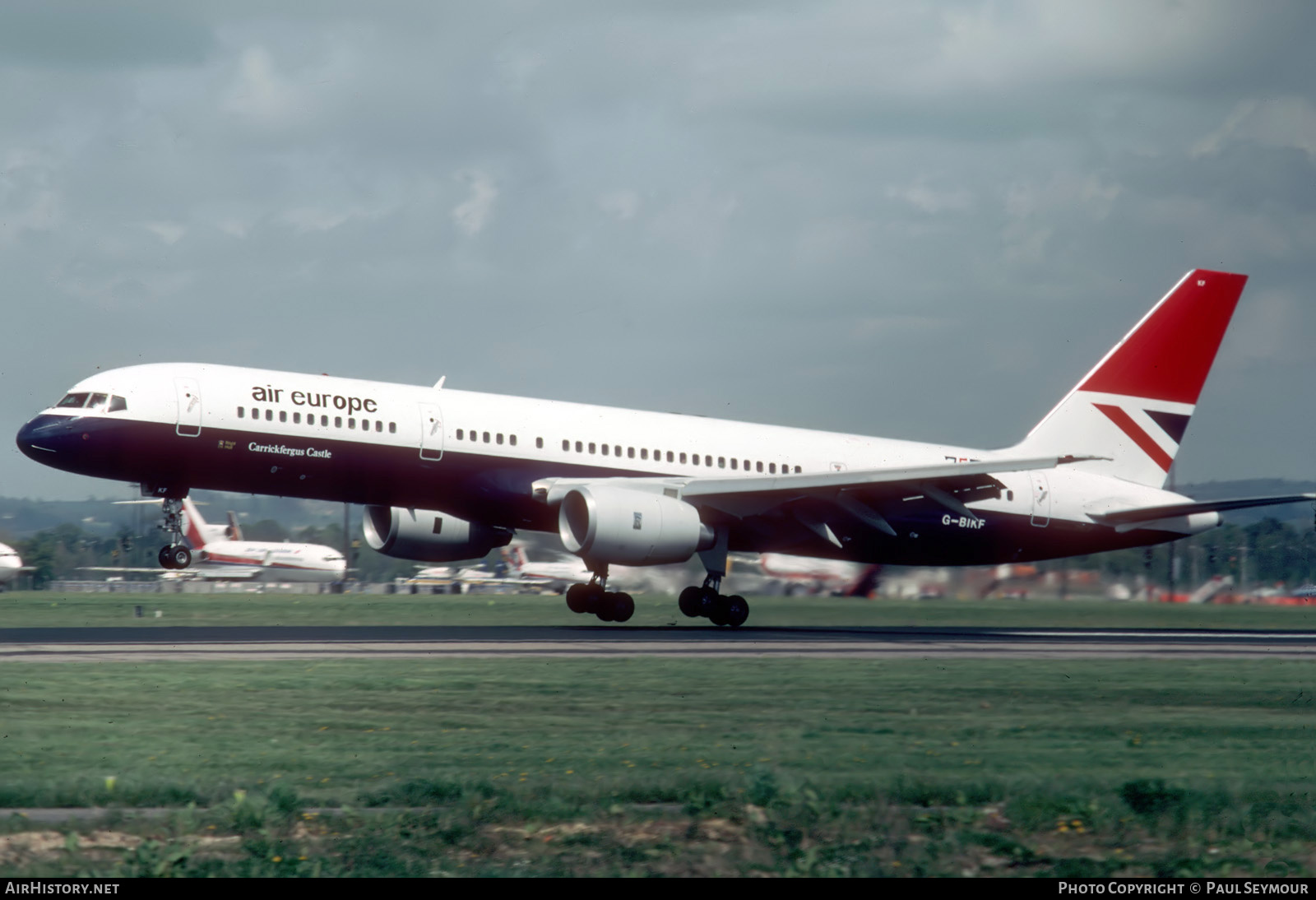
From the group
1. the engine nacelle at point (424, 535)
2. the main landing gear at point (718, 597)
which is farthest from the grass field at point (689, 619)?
the engine nacelle at point (424, 535)

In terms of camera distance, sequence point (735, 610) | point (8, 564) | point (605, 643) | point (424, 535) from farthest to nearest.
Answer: point (8, 564), point (424, 535), point (735, 610), point (605, 643)

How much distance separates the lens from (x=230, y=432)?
28859 mm

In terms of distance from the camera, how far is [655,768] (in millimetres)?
11609

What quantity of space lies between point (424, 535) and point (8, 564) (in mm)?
36137

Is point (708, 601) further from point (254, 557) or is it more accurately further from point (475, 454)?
point (254, 557)

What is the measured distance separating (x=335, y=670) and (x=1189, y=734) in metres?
11.7

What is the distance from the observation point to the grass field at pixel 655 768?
28.1 feet

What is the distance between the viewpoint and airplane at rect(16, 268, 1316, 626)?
29.0 meters

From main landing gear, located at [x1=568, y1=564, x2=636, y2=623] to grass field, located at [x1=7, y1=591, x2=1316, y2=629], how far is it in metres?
0.48

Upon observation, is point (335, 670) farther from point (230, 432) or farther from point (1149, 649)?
point (1149, 649)

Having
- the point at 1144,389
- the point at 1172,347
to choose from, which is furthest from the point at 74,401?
the point at 1172,347

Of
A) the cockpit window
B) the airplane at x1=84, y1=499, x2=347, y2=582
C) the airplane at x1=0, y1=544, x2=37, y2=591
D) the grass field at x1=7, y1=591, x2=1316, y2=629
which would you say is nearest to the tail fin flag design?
the grass field at x1=7, y1=591, x2=1316, y2=629

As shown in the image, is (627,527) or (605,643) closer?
(605,643)

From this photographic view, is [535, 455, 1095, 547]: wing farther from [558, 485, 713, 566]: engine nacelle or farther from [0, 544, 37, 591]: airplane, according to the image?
[0, 544, 37, 591]: airplane
